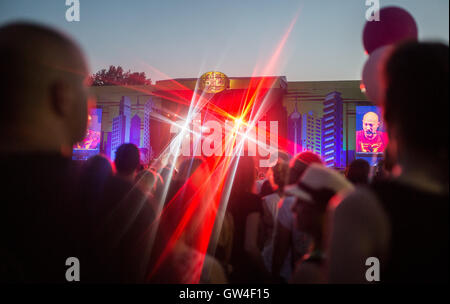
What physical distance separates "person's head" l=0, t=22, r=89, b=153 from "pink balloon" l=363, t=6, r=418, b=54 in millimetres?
2027

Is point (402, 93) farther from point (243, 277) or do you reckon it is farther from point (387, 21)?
point (243, 277)

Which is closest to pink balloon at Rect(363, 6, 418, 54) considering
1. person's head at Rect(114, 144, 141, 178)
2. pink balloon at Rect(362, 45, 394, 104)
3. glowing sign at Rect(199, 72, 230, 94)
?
pink balloon at Rect(362, 45, 394, 104)

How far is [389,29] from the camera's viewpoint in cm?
211

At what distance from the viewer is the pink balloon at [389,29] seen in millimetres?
2100

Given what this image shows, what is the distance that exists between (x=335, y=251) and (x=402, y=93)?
52cm

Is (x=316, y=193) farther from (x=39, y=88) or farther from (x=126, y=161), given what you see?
(x=126, y=161)

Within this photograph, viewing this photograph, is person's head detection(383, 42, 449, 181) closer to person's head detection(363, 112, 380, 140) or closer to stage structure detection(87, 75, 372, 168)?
stage structure detection(87, 75, 372, 168)

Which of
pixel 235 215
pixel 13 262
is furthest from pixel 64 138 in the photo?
pixel 235 215

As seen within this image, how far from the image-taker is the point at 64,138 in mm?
949

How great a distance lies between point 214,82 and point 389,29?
32.5ft

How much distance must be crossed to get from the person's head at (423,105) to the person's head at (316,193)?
40 centimetres

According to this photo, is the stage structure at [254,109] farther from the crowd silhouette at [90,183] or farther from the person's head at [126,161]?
the crowd silhouette at [90,183]

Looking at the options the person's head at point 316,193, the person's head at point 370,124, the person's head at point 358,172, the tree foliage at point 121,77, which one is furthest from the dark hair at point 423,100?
the tree foliage at point 121,77

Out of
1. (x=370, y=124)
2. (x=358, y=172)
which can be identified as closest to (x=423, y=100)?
(x=358, y=172)
